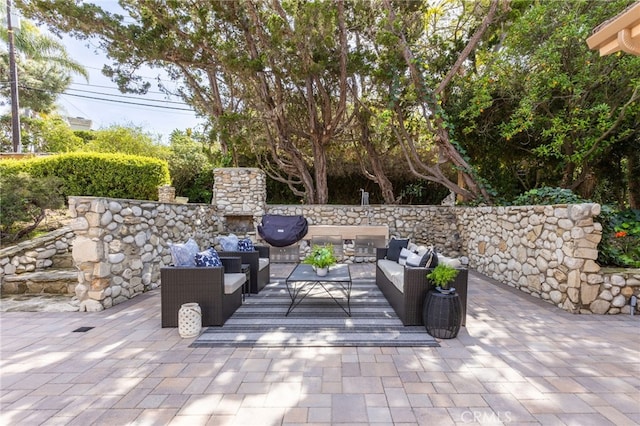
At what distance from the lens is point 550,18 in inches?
228

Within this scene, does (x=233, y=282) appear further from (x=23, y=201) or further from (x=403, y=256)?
(x=23, y=201)

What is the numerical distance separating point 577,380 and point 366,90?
7.52 meters

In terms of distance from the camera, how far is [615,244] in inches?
180

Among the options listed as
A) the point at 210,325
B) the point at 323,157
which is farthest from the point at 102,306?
the point at 323,157

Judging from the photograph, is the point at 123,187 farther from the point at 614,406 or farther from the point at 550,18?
the point at 550,18

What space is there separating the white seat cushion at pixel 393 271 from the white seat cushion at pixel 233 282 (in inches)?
78.3

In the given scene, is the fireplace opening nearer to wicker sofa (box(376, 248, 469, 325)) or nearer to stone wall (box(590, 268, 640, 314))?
wicker sofa (box(376, 248, 469, 325))

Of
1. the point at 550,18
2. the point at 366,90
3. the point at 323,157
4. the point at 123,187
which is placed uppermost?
the point at 550,18

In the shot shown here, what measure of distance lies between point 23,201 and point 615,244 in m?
9.65

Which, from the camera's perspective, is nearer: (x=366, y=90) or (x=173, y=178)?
(x=366, y=90)

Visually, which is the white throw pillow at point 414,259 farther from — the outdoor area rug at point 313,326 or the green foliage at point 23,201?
the green foliage at point 23,201

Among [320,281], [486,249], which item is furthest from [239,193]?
[486,249]

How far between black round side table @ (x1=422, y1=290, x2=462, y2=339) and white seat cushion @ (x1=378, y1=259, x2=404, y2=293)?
44 centimetres

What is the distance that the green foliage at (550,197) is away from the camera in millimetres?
4465
